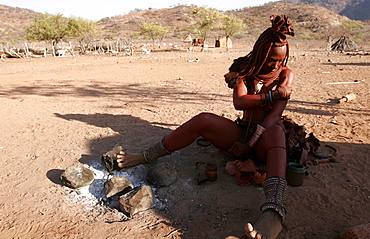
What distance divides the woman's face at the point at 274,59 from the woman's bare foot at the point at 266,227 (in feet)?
4.12

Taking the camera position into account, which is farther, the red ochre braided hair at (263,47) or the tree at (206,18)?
the tree at (206,18)

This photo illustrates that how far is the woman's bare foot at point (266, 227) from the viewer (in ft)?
4.97

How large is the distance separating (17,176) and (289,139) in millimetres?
2687

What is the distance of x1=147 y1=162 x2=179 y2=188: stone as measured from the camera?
7.82ft

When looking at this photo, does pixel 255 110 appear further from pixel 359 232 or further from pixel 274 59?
pixel 359 232

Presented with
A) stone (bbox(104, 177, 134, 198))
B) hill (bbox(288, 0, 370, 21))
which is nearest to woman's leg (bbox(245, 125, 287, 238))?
stone (bbox(104, 177, 134, 198))

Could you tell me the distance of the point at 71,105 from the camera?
5.29 metres

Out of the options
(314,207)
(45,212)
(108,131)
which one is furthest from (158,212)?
(108,131)

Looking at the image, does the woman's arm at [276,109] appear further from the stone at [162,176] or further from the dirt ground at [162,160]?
the stone at [162,176]

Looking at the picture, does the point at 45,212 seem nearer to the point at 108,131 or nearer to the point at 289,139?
the point at 108,131

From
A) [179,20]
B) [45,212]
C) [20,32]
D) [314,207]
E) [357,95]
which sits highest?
[179,20]

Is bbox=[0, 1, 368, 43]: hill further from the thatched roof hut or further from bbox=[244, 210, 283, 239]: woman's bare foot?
bbox=[244, 210, 283, 239]: woman's bare foot

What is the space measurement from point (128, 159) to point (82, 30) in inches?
989

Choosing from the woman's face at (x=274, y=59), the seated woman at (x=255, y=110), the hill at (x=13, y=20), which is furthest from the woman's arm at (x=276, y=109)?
the hill at (x=13, y=20)
